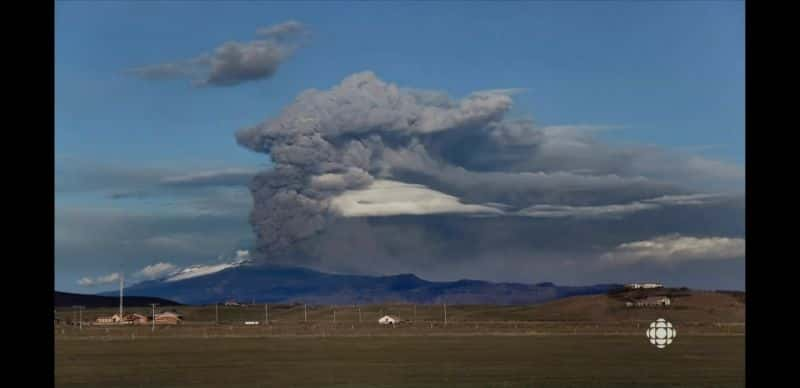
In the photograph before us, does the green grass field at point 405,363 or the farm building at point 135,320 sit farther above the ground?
the green grass field at point 405,363

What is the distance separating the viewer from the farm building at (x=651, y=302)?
521ft

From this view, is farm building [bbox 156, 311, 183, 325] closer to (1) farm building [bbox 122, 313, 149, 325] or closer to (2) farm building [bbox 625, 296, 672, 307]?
(1) farm building [bbox 122, 313, 149, 325]

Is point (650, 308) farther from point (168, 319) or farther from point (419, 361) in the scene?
point (419, 361)

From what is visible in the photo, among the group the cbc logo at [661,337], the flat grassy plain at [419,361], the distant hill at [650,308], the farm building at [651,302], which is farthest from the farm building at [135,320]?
the cbc logo at [661,337]

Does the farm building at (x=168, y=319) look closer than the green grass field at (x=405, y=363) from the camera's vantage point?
No

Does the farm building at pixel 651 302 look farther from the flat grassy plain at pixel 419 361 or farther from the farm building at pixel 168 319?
the farm building at pixel 168 319

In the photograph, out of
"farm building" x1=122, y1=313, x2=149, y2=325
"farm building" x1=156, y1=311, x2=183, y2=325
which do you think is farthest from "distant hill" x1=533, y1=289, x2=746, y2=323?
"farm building" x1=122, y1=313, x2=149, y2=325

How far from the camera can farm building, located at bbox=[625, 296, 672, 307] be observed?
159 metres

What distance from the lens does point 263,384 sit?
45969mm

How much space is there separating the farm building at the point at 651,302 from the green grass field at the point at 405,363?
69011mm

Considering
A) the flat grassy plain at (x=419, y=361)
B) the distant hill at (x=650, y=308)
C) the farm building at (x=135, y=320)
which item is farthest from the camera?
the farm building at (x=135, y=320)

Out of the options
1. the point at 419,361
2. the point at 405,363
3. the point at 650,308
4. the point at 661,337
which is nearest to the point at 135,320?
the point at 650,308

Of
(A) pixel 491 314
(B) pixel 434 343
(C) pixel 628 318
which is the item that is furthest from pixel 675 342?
(A) pixel 491 314
